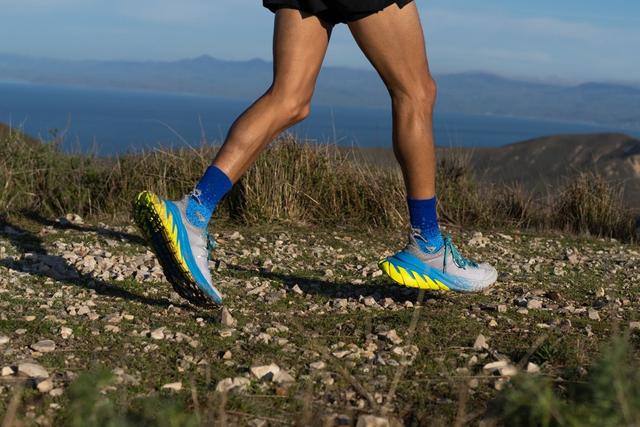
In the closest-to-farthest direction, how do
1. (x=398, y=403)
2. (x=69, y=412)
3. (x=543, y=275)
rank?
(x=69, y=412), (x=398, y=403), (x=543, y=275)

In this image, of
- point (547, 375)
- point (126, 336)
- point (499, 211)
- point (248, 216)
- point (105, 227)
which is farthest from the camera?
point (499, 211)

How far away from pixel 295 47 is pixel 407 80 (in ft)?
1.51

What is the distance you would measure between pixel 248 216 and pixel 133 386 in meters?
3.41

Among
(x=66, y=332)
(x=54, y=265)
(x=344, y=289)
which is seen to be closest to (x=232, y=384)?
(x=66, y=332)

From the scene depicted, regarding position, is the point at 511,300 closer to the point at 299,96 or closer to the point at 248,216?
the point at 299,96

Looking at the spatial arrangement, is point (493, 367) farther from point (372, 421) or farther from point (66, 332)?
point (66, 332)

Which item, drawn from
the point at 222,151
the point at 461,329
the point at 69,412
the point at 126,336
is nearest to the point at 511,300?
the point at 461,329

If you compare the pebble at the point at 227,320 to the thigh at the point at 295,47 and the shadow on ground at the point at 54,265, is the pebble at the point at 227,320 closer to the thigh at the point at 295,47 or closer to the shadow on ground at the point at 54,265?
the shadow on ground at the point at 54,265

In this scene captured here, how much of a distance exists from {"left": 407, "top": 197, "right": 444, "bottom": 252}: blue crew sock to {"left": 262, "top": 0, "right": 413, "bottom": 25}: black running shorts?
81 centimetres

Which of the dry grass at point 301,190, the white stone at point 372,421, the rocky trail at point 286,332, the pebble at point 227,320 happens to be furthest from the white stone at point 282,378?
the dry grass at point 301,190

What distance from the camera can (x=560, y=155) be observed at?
17.0 metres

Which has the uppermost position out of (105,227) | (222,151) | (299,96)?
(299,96)

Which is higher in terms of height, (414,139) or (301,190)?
(414,139)

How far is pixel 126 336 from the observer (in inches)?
125
